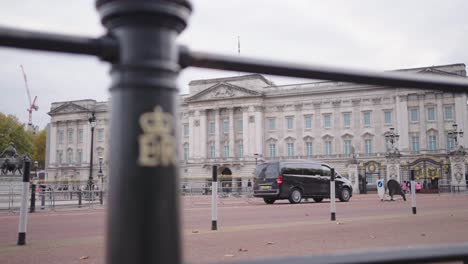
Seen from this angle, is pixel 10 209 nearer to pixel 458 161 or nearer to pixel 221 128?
pixel 458 161

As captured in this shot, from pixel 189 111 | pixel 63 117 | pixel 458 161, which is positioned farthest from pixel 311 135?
pixel 63 117

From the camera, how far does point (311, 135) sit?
6512cm

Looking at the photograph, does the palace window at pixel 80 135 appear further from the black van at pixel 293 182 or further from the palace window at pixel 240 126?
the black van at pixel 293 182

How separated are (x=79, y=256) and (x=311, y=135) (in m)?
61.5

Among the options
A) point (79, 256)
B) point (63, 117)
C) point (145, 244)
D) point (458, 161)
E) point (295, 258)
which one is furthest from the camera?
point (63, 117)

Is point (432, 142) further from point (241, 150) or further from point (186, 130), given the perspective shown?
point (186, 130)

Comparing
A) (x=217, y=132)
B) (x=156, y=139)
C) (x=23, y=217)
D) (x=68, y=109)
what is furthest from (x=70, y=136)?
(x=156, y=139)

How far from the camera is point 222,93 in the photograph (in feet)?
222

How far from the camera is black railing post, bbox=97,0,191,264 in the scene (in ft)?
3.12

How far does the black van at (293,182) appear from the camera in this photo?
20266 mm

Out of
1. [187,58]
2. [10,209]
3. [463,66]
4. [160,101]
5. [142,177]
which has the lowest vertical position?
[10,209]

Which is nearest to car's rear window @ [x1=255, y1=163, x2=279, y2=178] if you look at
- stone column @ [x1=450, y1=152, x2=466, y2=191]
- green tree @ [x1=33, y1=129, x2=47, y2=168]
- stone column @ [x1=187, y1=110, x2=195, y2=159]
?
stone column @ [x1=450, y1=152, x2=466, y2=191]

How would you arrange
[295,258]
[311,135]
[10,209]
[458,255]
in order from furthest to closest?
[311,135]
[10,209]
[458,255]
[295,258]

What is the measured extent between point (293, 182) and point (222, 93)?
1891 inches
